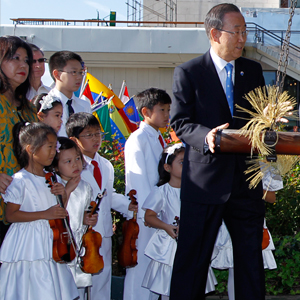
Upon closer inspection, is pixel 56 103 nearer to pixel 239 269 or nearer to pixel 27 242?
pixel 27 242

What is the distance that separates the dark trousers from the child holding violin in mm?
759

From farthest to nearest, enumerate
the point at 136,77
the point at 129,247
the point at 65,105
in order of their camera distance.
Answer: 1. the point at 136,77
2. the point at 65,105
3. the point at 129,247

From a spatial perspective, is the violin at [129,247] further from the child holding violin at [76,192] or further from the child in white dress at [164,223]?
the child holding violin at [76,192]

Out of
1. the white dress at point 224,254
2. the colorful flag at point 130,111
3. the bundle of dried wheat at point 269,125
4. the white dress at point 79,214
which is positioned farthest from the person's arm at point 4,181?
the colorful flag at point 130,111

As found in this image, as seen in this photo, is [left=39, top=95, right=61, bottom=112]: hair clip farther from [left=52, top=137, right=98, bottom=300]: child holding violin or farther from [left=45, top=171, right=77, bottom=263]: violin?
[left=45, top=171, right=77, bottom=263]: violin

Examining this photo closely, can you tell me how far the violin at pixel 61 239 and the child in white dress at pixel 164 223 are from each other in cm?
75

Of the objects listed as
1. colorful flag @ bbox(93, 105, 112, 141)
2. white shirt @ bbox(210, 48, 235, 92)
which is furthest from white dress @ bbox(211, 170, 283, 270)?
colorful flag @ bbox(93, 105, 112, 141)

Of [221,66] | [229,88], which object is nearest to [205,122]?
[229,88]

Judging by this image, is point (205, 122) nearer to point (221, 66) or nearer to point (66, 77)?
point (221, 66)

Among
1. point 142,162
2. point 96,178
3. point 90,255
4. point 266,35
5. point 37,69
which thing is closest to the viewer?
point 90,255

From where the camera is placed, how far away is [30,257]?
288 cm

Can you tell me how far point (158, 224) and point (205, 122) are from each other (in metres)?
1.01

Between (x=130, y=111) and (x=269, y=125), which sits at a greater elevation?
(x=130, y=111)

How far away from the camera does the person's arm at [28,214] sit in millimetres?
2893
